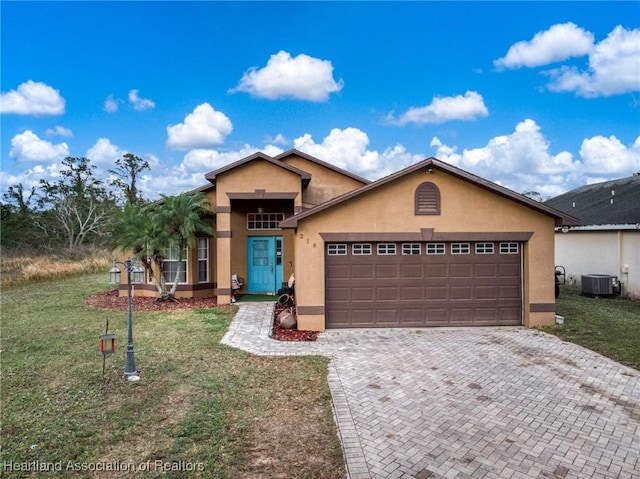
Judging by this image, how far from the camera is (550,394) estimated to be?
608 centimetres

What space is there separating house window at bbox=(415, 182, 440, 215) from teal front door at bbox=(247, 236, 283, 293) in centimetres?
680

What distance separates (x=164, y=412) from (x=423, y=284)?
720 centimetres

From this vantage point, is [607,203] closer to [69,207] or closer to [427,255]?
[427,255]

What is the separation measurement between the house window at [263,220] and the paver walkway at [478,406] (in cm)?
690

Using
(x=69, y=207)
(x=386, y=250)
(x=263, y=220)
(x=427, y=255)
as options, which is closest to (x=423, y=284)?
(x=427, y=255)

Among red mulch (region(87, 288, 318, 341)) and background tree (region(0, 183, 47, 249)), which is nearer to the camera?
red mulch (region(87, 288, 318, 341))

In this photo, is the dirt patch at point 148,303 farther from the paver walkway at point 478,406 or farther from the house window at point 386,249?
the house window at point 386,249

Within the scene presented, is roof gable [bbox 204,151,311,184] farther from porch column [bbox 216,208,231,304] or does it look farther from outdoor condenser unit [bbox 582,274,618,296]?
outdoor condenser unit [bbox 582,274,618,296]

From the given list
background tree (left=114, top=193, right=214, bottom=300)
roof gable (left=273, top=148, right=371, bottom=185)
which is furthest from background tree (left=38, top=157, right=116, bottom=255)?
roof gable (left=273, top=148, right=371, bottom=185)

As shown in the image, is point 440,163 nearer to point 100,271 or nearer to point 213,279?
point 213,279

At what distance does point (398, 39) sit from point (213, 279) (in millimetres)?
12349

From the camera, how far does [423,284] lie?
34.8 feet

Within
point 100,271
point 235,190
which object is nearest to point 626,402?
point 235,190

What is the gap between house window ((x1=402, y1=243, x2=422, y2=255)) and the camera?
1061cm
